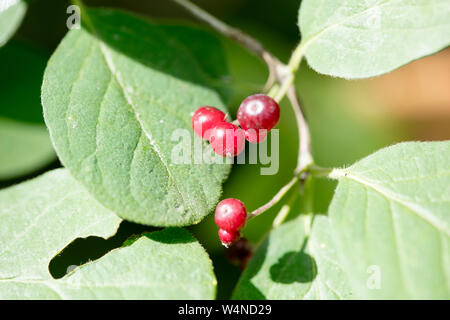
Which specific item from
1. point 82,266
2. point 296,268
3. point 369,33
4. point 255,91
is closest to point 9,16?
point 82,266

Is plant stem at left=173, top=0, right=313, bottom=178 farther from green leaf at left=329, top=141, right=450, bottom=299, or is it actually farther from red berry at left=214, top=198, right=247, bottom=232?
red berry at left=214, top=198, right=247, bottom=232

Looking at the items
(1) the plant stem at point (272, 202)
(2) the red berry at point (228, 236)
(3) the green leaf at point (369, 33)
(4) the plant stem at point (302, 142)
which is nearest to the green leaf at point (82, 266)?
(2) the red berry at point (228, 236)

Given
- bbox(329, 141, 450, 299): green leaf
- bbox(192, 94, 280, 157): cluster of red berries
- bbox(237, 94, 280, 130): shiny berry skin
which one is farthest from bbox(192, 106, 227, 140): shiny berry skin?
bbox(329, 141, 450, 299): green leaf

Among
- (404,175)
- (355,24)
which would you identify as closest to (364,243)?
(404,175)

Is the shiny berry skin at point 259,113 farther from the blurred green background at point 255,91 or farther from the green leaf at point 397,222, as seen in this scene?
the blurred green background at point 255,91

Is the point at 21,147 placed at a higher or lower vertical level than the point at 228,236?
higher

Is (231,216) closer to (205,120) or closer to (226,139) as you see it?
(226,139)

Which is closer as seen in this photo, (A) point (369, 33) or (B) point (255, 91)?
(A) point (369, 33)
